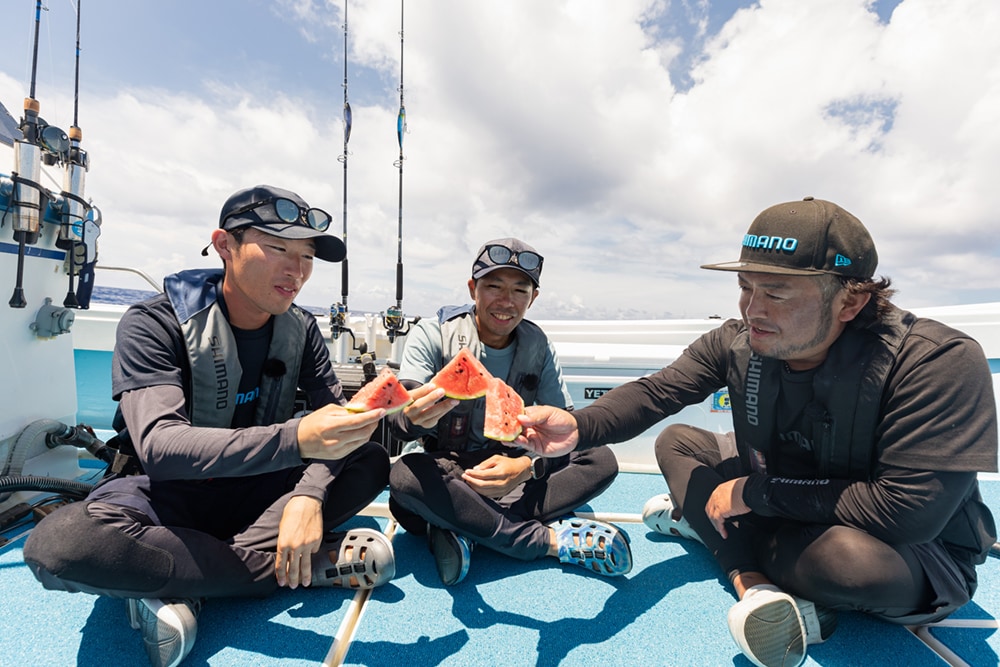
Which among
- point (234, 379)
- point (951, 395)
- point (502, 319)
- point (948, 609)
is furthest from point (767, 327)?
point (234, 379)

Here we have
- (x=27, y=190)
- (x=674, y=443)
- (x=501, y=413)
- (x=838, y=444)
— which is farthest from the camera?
(x=674, y=443)

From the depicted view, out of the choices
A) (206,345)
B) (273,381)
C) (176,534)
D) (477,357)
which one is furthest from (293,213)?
(176,534)

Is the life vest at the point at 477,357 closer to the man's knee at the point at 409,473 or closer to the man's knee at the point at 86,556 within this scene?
the man's knee at the point at 409,473

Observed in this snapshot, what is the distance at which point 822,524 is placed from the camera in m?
Answer: 2.12

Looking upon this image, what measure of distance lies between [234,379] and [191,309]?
0.44m

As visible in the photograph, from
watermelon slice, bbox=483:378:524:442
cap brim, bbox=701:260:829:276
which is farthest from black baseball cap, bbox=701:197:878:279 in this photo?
watermelon slice, bbox=483:378:524:442

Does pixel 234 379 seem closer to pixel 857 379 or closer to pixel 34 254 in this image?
pixel 34 254

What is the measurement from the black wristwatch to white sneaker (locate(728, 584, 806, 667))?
1330 millimetres

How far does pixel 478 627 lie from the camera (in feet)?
7.18

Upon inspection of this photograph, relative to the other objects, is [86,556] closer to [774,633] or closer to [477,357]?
[477,357]

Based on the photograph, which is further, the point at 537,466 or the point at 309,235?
the point at 537,466

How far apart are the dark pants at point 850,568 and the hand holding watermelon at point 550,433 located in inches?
41.4

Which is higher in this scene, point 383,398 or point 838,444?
point 383,398

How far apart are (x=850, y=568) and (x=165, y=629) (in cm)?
285
